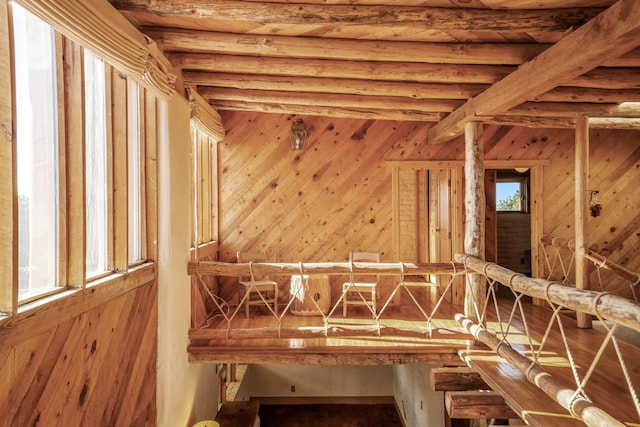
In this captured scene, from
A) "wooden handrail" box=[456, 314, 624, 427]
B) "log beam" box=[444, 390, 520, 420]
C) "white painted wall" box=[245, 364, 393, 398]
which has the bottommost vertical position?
"white painted wall" box=[245, 364, 393, 398]

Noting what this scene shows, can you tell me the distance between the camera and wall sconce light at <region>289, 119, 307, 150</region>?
512 centimetres

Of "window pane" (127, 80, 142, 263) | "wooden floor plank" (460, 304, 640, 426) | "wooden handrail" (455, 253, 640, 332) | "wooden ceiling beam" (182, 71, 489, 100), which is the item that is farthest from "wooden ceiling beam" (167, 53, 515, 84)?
"wooden floor plank" (460, 304, 640, 426)

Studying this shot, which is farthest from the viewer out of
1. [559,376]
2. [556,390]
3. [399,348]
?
[399,348]

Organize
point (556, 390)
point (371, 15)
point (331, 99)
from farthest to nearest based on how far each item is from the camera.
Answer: point (331, 99) < point (371, 15) < point (556, 390)

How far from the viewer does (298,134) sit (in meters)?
5.14

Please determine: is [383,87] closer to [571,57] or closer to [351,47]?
[351,47]

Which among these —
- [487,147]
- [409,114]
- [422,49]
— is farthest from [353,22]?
[487,147]

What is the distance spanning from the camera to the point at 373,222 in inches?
224

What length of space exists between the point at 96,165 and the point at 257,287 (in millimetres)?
2845

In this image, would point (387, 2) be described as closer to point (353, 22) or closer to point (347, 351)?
point (353, 22)

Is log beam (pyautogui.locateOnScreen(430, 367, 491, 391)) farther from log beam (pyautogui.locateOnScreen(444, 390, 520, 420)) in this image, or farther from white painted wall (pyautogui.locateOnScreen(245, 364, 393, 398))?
white painted wall (pyautogui.locateOnScreen(245, 364, 393, 398))

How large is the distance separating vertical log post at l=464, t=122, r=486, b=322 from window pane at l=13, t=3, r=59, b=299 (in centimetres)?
349

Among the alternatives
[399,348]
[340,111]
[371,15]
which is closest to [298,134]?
[340,111]

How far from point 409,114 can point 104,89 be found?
3444 mm
